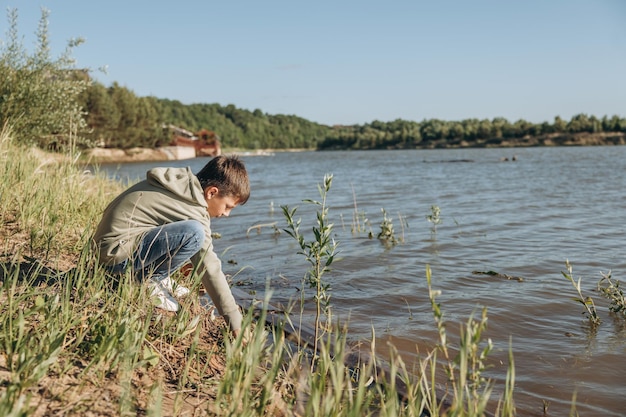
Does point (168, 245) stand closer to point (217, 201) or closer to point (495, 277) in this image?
point (217, 201)

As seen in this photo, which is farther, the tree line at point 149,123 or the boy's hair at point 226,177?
the tree line at point 149,123

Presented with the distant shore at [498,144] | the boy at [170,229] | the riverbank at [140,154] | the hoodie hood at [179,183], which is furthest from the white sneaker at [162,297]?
the distant shore at [498,144]

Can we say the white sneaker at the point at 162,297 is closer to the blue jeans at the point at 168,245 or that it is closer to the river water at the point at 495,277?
the blue jeans at the point at 168,245

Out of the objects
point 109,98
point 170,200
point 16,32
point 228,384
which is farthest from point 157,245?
point 109,98

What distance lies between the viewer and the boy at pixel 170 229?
10.5 ft

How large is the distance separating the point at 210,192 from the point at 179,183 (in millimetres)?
240

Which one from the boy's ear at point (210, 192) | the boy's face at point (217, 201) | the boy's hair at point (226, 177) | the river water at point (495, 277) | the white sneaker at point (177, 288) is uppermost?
the boy's hair at point (226, 177)

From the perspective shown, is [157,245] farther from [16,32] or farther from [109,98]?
[109,98]

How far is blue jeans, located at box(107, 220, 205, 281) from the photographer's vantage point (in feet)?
10.6

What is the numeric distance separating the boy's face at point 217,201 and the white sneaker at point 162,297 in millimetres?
596

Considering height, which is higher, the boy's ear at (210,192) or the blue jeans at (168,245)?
the boy's ear at (210,192)

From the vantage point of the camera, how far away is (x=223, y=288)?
125 inches

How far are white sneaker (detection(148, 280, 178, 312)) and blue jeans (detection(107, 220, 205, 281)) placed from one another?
0.30ft

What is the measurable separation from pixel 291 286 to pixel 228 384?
12.3 feet
